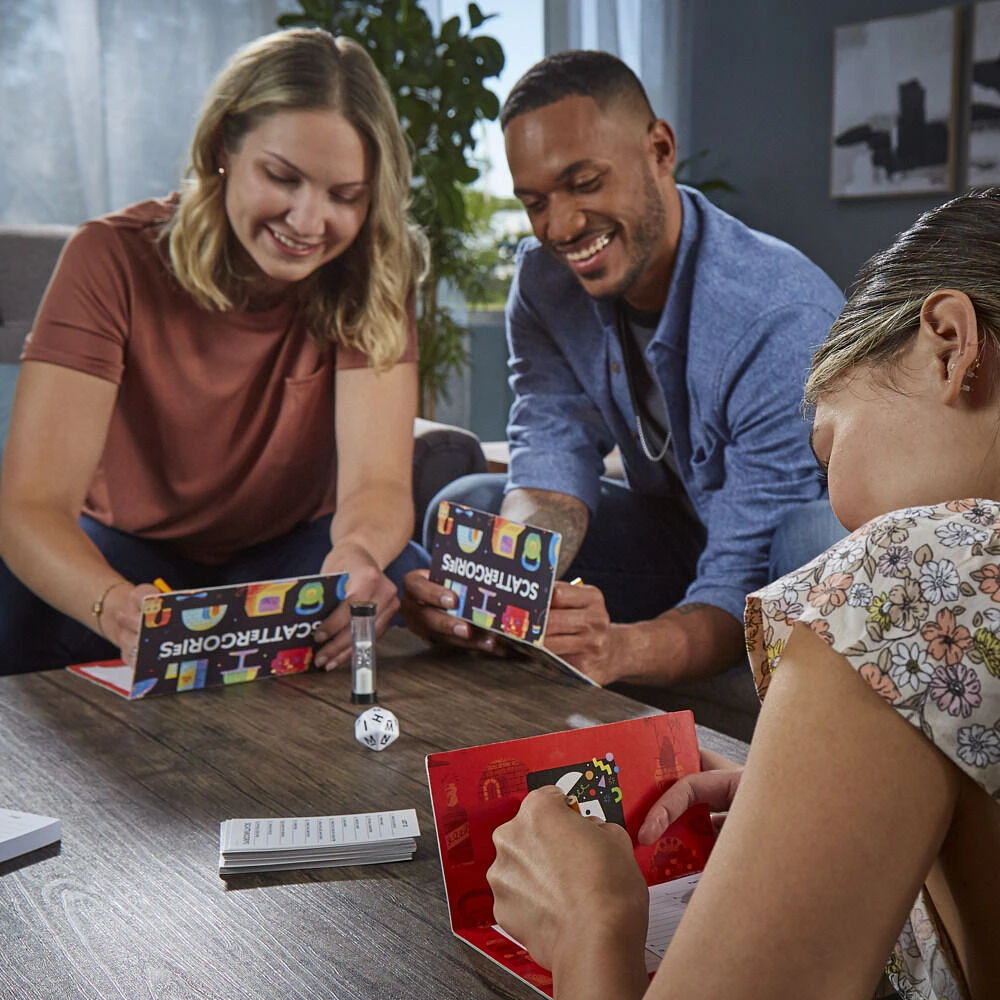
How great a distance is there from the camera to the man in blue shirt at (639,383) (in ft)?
5.77

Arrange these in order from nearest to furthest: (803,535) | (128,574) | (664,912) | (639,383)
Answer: (664,912) < (803,535) < (128,574) < (639,383)

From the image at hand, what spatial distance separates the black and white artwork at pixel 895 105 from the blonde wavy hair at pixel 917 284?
359 cm

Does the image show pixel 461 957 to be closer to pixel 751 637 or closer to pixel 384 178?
pixel 751 637

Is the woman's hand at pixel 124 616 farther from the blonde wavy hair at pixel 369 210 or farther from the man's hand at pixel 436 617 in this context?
the blonde wavy hair at pixel 369 210

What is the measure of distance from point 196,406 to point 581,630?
0.79m

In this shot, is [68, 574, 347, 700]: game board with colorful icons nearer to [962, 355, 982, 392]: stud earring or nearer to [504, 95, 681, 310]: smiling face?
[504, 95, 681, 310]: smiling face

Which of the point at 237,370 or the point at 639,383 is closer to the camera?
the point at 237,370

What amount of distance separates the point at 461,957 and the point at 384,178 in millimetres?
1360

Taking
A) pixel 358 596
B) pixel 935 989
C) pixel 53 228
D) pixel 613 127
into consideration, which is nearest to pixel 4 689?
pixel 358 596

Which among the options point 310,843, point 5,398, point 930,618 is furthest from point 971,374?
point 5,398

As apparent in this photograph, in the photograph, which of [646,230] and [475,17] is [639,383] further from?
[475,17]

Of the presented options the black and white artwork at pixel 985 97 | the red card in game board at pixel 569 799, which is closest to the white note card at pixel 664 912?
the red card in game board at pixel 569 799

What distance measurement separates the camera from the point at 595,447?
2270mm

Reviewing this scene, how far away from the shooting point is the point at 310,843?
0.94 m
